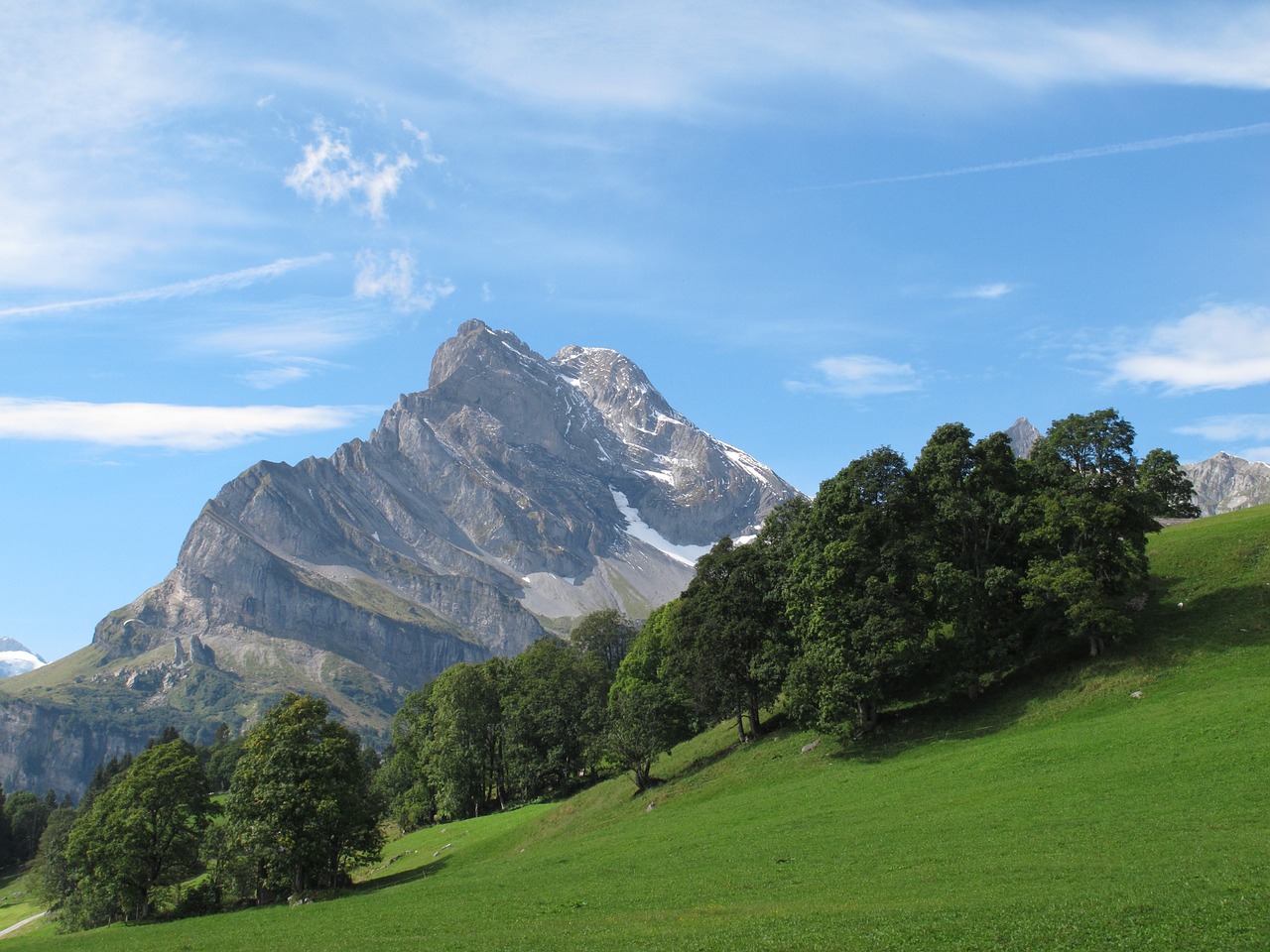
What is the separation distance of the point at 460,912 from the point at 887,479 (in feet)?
126

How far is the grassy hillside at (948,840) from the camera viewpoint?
2512 centimetres

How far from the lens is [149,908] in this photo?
62031mm

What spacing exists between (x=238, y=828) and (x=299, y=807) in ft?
12.9

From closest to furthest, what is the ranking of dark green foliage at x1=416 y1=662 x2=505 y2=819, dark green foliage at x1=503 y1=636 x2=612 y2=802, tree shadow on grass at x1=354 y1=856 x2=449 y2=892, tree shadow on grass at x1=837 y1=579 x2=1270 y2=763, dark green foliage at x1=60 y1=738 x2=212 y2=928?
tree shadow on grass at x1=837 y1=579 x2=1270 y2=763
tree shadow on grass at x1=354 y1=856 x2=449 y2=892
dark green foliage at x1=60 y1=738 x2=212 y2=928
dark green foliage at x1=503 y1=636 x2=612 y2=802
dark green foliage at x1=416 y1=662 x2=505 y2=819

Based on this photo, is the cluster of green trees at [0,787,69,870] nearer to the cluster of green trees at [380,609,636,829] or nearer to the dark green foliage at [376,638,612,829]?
the dark green foliage at [376,638,612,829]

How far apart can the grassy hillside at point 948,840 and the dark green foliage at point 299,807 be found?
12.6 feet

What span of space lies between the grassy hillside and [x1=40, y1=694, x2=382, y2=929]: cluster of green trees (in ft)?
14.2

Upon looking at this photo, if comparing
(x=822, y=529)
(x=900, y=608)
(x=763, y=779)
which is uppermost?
(x=822, y=529)

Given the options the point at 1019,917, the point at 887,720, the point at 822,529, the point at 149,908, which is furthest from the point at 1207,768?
the point at 149,908

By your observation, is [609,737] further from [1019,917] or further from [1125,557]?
[1019,917]

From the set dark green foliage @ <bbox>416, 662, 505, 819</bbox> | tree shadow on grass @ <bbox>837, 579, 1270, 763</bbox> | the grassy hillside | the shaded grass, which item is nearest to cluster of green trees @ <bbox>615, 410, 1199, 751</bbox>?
tree shadow on grass @ <bbox>837, 579, 1270, 763</bbox>

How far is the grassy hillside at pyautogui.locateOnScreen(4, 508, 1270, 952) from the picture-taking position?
82.4 ft

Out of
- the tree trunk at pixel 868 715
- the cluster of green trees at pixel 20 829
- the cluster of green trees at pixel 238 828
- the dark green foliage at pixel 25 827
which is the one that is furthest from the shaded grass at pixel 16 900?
the tree trunk at pixel 868 715

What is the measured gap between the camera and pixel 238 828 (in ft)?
184
